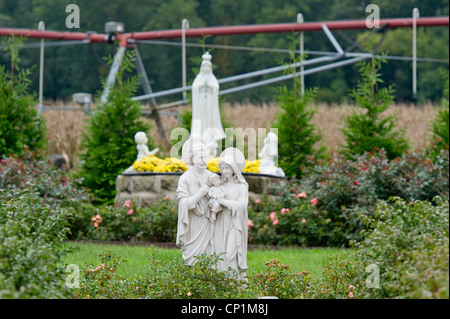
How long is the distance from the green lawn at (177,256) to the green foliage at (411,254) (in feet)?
6.77

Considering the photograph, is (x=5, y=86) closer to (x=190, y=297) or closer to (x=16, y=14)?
(x=190, y=297)

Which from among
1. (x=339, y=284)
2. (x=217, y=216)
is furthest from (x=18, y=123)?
(x=339, y=284)

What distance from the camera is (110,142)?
47.6 ft

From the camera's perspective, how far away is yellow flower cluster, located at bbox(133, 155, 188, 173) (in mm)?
12117

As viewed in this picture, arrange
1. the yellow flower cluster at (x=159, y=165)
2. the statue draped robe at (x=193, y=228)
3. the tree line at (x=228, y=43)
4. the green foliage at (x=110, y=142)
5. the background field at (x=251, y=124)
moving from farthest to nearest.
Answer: the tree line at (x=228, y=43) < the background field at (x=251, y=124) < the green foliage at (x=110, y=142) < the yellow flower cluster at (x=159, y=165) < the statue draped robe at (x=193, y=228)

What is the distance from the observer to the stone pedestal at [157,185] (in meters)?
12.0

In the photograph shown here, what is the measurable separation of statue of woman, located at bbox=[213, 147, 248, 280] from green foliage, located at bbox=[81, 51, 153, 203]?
7662 millimetres

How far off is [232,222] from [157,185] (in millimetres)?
5592

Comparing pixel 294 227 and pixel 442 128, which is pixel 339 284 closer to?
pixel 294 227

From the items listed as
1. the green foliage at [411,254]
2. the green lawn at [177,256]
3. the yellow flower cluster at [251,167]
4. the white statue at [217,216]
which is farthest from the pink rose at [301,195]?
the white statue at [217,216]

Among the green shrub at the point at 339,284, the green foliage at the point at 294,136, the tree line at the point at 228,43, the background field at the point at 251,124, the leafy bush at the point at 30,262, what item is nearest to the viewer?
the leafy bush at the point at 30,262

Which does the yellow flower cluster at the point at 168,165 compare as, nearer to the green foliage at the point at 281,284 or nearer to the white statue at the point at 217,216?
the white statue at the point at 217,216
